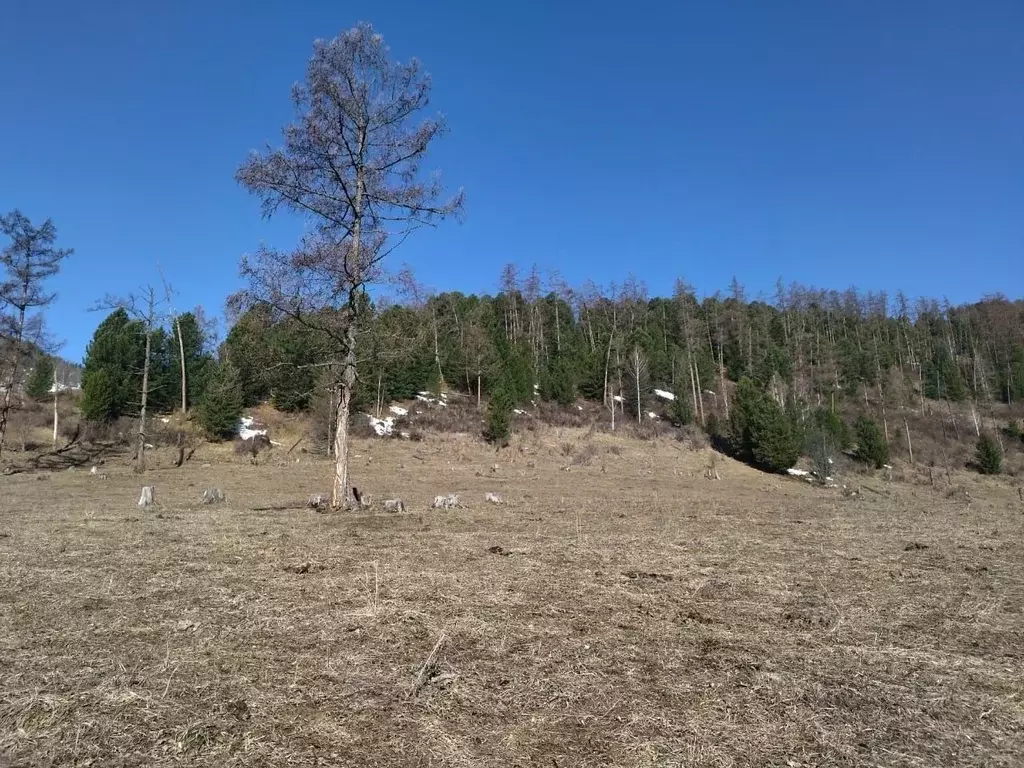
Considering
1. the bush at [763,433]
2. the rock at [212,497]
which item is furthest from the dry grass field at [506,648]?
the bush at [763,433]

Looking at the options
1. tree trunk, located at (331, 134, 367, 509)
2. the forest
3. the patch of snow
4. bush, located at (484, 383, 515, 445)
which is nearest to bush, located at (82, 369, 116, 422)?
the forest

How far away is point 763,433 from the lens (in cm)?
4306

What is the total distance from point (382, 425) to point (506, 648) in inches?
1547

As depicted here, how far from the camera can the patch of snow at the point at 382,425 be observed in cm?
4094

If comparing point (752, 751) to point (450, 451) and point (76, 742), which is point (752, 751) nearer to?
point (76, 742)

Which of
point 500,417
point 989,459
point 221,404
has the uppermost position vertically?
point 221,404

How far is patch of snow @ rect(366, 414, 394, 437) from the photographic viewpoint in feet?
134

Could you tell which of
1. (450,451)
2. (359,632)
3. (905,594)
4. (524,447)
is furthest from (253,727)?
(524,447)

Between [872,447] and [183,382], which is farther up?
[183,382]

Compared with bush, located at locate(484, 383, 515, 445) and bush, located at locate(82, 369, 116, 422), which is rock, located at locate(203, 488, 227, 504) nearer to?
bush, located at locate(82, 369, 116, 422)

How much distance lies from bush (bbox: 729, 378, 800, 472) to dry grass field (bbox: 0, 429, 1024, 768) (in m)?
34.0

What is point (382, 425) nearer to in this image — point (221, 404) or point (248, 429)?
point (248, 429)

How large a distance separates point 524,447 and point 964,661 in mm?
37387

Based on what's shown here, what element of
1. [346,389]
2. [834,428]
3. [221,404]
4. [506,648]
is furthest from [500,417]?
[506,648]
